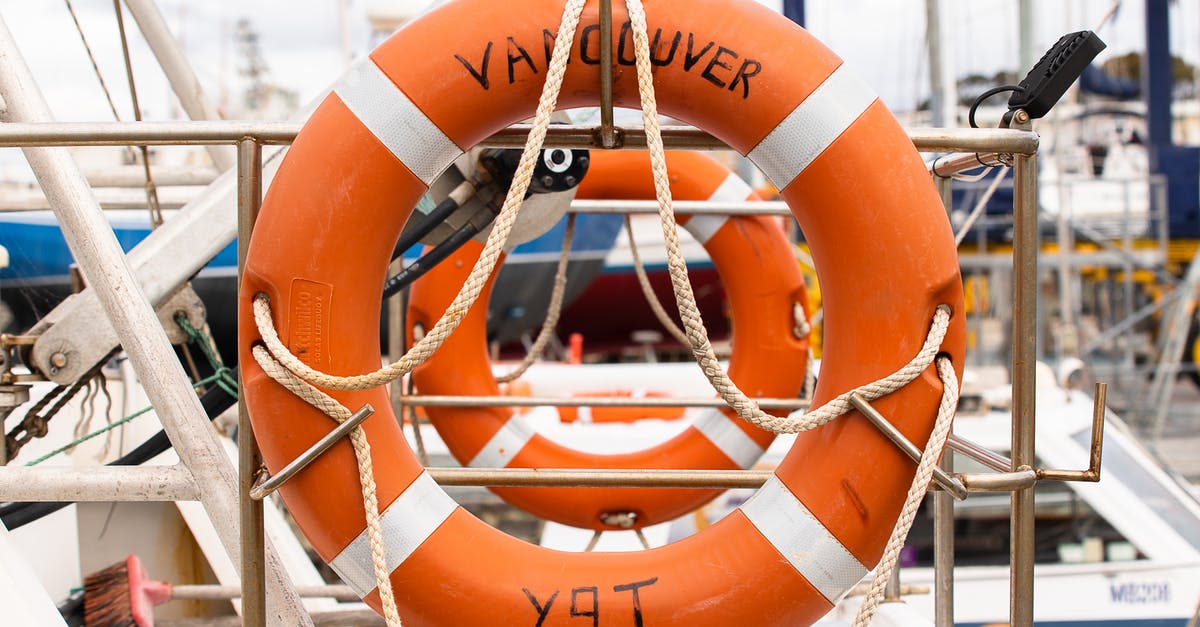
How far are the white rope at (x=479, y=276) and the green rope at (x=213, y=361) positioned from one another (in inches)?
25.1

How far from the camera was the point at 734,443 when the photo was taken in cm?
233

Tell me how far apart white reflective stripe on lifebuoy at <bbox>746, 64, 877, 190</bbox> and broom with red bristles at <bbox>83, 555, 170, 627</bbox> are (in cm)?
153

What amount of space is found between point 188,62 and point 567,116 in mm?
1167

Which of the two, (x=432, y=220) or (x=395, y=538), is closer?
(x=395, y=538)

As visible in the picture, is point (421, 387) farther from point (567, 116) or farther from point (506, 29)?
point (506, 29)

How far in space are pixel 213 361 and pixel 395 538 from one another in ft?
2.54

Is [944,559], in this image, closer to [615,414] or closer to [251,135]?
[251,135]

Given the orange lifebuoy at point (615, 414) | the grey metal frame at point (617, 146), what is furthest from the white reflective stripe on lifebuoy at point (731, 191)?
the orange lifebuoy at point (615, 414)

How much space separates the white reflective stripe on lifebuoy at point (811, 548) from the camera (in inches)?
50.1

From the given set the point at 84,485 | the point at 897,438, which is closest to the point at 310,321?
the point at 84,485

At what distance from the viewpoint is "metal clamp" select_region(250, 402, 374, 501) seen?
3.91 feet

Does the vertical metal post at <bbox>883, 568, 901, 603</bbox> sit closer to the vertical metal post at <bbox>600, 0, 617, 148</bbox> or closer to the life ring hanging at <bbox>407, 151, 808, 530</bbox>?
the life ring hanging at <bbox>407, 151, 808, 530</bbox>

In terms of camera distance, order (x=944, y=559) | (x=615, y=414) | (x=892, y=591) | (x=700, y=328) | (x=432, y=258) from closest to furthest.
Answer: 1. (x=700, y=328)
2. (x=944, y=559)
3. (x=432, y=258)
4. (x=892, y=591)
5. (x=615, y=414)

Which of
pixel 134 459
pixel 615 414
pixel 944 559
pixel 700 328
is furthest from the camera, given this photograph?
pixel 615 414
